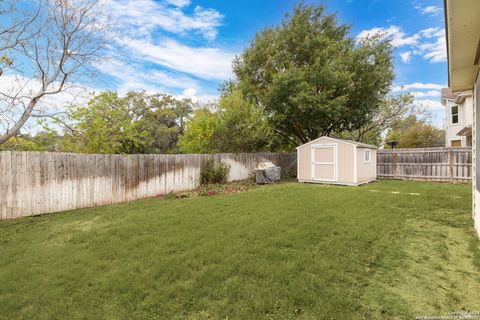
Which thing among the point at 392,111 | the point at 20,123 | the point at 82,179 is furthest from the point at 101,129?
the point at 392,111

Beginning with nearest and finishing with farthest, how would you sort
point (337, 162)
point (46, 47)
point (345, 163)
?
point (46, 47), point (345, 163), point (337, 162)

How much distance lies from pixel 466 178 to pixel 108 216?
1302 centimetres

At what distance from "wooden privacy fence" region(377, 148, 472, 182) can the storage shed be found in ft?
3.00

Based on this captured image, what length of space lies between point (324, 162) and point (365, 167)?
1.86 m

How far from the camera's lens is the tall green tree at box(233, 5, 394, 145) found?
1202cm

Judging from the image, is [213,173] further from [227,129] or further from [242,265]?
[242,265]

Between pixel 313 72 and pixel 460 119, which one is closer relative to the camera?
pixel 313 72

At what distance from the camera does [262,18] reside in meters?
13.3

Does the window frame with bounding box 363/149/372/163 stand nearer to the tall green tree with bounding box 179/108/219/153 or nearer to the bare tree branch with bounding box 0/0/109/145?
the tall green tree with bounding box 179/108/219/153

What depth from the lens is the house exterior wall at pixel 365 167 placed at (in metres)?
9.81

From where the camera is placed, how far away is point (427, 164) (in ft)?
34.7

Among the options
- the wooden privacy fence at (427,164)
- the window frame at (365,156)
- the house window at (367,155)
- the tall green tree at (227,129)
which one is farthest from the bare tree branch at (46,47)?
the wooden privacy fence at (427,164)

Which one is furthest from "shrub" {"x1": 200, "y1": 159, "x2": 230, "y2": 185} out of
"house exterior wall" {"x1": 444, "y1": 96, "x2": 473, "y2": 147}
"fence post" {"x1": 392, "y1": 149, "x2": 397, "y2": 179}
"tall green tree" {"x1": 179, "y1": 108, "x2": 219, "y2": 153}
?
"house exterior wall" {"x1": 444, "y1": 96, "x2": 473, "y2": 147}

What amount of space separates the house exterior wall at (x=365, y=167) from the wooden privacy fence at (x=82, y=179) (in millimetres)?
6660
